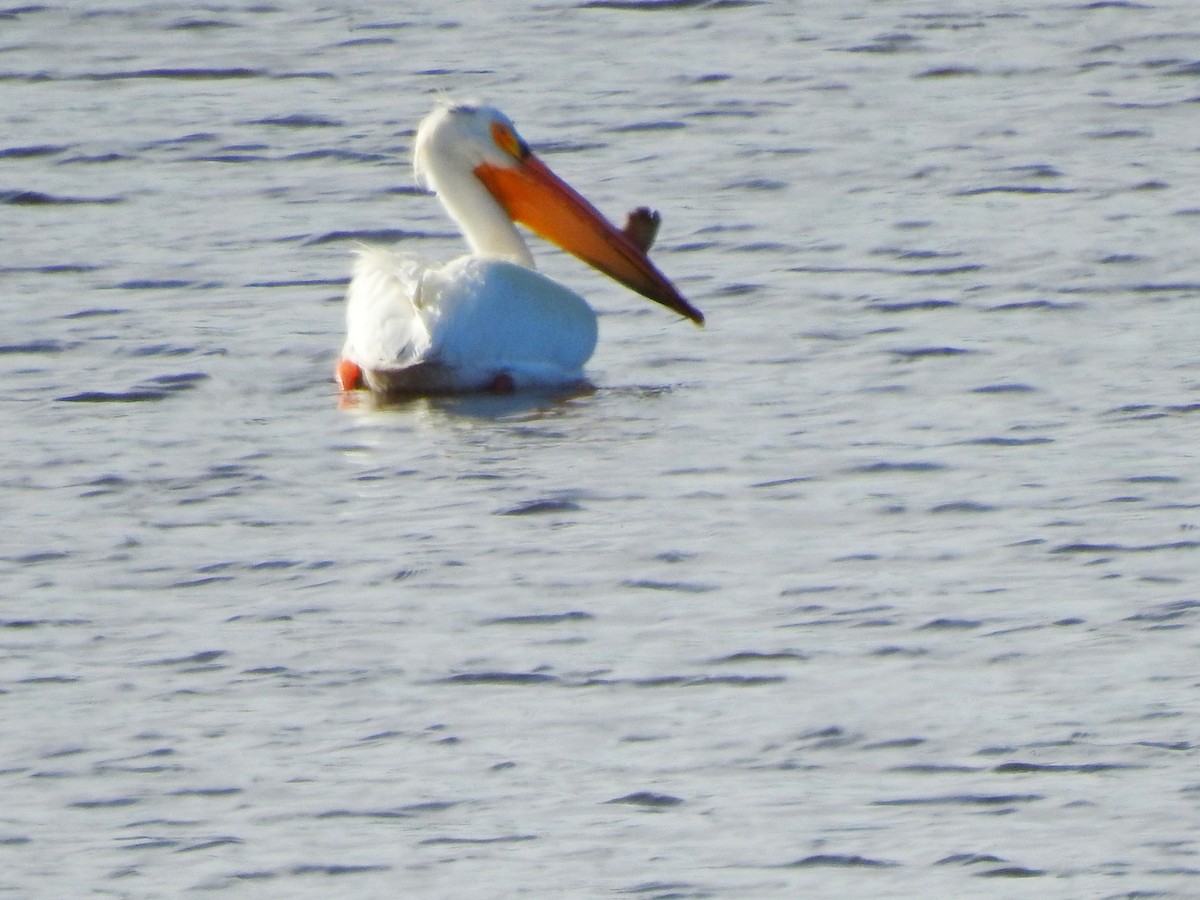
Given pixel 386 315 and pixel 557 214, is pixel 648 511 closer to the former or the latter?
pixel 386 315

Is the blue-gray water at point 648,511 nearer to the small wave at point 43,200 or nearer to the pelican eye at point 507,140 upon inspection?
the small wave at point 43,200

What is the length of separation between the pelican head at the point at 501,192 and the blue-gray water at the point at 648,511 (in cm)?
32

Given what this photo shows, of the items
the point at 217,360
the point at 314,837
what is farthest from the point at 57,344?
the point at 314,837

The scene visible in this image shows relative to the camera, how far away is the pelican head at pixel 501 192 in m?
10.0

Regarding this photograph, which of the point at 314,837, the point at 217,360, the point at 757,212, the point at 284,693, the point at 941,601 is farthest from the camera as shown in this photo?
the point at 757,212

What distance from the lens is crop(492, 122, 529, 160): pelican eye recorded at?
33.2ft

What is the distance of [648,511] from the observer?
7453 mm

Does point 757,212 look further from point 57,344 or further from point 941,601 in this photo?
point 941,601

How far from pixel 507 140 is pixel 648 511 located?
2.96 meters

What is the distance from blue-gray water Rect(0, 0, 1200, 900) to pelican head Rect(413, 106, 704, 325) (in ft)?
1.06

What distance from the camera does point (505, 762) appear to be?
18.3 ft

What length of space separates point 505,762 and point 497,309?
3409 millimetres

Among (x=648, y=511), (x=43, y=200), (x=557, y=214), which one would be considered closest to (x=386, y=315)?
(x=557, y=214)

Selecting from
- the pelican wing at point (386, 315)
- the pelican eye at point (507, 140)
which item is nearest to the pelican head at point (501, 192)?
the pelican eye at point (507, 140)
